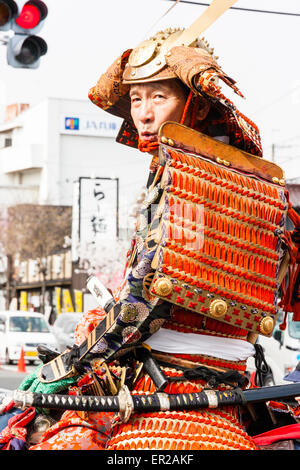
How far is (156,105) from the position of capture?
286 cm

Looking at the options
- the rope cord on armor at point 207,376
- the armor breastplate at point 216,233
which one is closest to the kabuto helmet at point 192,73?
the armor breastplate at point 216,233

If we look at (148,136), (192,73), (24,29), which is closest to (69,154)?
(24,29)

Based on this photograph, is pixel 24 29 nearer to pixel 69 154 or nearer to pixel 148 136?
pixel 148 136

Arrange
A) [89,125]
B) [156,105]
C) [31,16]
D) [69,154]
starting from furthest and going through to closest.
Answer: [69,154], [89,125], [31,16], [156,105]

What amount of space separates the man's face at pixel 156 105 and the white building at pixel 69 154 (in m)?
60.8

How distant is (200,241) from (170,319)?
0.30 metres

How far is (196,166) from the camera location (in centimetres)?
257

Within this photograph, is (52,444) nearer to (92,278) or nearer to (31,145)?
(92,278)

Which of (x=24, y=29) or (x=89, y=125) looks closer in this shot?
(x=24, y=29)

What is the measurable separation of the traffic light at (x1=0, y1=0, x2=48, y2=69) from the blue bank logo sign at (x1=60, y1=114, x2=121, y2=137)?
5772cm

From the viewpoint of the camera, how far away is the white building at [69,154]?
218ft

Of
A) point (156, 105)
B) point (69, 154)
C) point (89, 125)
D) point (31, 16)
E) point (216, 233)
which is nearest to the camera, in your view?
point (216, 233)

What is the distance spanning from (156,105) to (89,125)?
66.1 m

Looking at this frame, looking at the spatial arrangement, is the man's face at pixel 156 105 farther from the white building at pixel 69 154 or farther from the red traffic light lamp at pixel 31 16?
the white building at pixel 69 154
